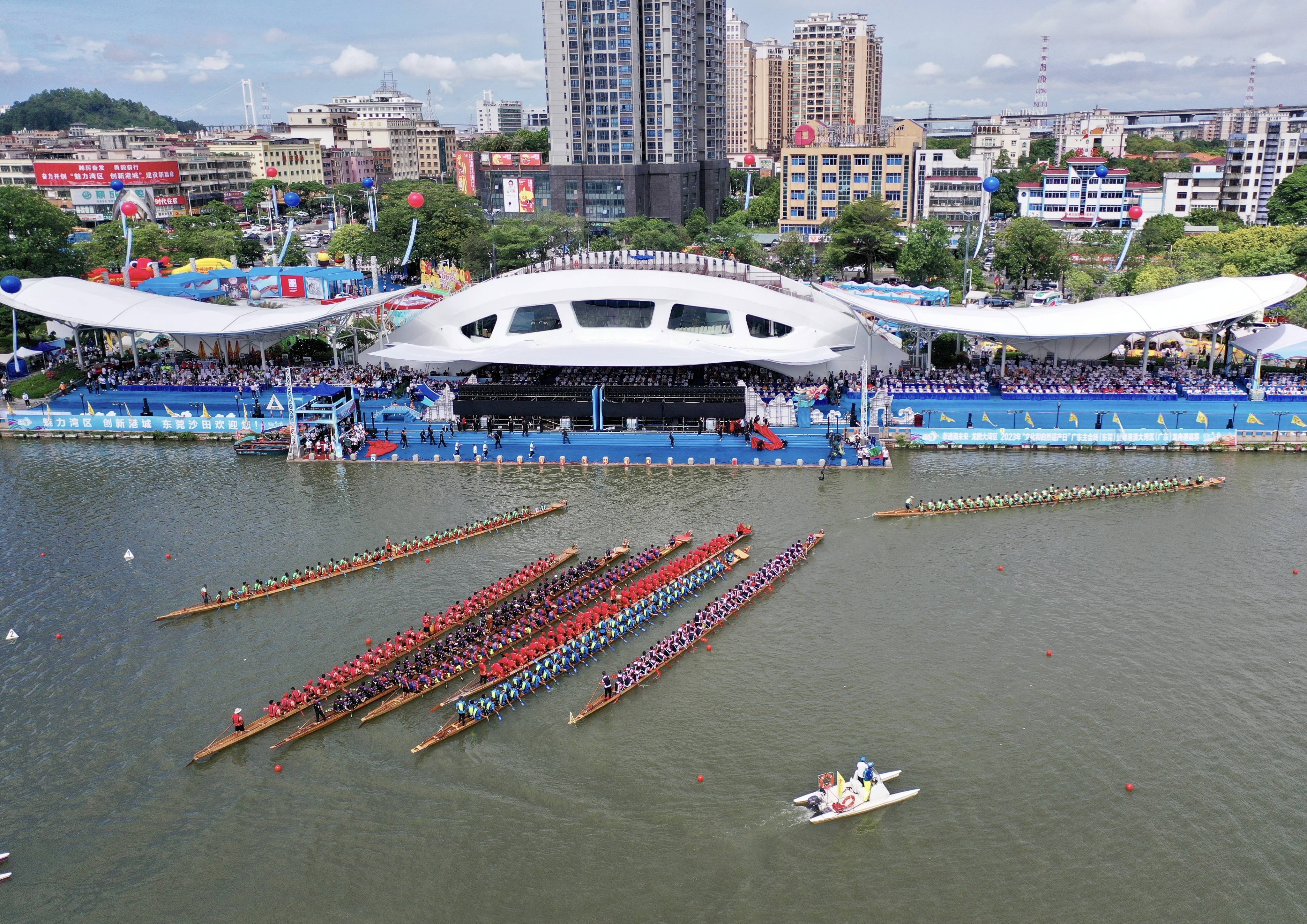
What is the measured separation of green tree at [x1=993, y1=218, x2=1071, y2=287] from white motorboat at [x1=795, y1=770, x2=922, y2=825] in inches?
2171

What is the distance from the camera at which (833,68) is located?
6083 inches

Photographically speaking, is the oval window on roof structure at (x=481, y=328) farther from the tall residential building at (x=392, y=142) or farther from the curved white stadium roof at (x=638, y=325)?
the tall residential building at (x=392, y=142)

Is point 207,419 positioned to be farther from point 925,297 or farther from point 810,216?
point 810,216

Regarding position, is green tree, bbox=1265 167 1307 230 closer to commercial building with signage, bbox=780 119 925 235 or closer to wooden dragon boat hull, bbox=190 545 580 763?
commercial building with signage, bbox=780 119 925 235

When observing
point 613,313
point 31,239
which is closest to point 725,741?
point 613,313

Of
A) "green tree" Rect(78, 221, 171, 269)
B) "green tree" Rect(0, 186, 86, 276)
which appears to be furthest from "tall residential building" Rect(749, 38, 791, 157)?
"green tree" Rect(0, 186, 86, 276)

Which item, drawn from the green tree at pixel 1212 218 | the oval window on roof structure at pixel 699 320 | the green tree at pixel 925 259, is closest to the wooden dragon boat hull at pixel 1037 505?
the oval window on roof structure at pixel 699 320

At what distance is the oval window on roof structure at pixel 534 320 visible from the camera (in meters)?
42.7

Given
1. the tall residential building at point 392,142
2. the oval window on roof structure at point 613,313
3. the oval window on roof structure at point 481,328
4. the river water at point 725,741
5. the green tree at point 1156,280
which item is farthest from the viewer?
the tall residential building at point 392,142

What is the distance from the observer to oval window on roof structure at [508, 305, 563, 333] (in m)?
42.7

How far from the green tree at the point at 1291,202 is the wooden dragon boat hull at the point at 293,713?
75.7m

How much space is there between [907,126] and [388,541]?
82.0 meters

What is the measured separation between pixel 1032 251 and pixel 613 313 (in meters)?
36.3

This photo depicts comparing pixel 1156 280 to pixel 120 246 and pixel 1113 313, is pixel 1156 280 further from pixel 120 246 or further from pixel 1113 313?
pixel 120 246
